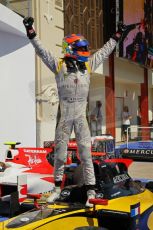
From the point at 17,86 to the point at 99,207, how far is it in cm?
718

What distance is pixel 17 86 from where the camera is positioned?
418 inches

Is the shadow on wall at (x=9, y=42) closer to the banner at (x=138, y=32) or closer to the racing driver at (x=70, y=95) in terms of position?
the banner at (x=138, y=32)

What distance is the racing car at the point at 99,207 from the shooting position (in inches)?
136

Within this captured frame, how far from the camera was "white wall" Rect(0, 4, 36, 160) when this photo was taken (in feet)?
33.4

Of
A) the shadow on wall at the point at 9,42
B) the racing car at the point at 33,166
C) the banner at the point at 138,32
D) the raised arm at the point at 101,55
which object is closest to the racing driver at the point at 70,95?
the raised arm at the point at 101,55

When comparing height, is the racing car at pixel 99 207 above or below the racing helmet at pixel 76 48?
below

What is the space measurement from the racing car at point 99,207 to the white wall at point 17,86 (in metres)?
5.78

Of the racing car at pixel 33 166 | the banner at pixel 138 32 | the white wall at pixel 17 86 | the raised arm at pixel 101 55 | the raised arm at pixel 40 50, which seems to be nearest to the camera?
the raised arm at pixel 40 50

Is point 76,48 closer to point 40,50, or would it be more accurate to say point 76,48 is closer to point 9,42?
point 40,50

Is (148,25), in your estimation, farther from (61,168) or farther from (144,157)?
(61,168)

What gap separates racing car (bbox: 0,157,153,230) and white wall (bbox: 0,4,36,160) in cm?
578

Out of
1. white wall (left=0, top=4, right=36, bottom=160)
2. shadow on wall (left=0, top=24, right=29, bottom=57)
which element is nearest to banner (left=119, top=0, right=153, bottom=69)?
white wall (left=0, top=4, right=36, bottom=160)

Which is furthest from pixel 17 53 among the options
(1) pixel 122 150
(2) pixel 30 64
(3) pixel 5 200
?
(3) pixel 5 200

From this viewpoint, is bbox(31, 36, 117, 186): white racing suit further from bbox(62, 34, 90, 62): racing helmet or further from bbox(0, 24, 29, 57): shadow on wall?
bbox(0, 24, 29, 57): shadow on wall
